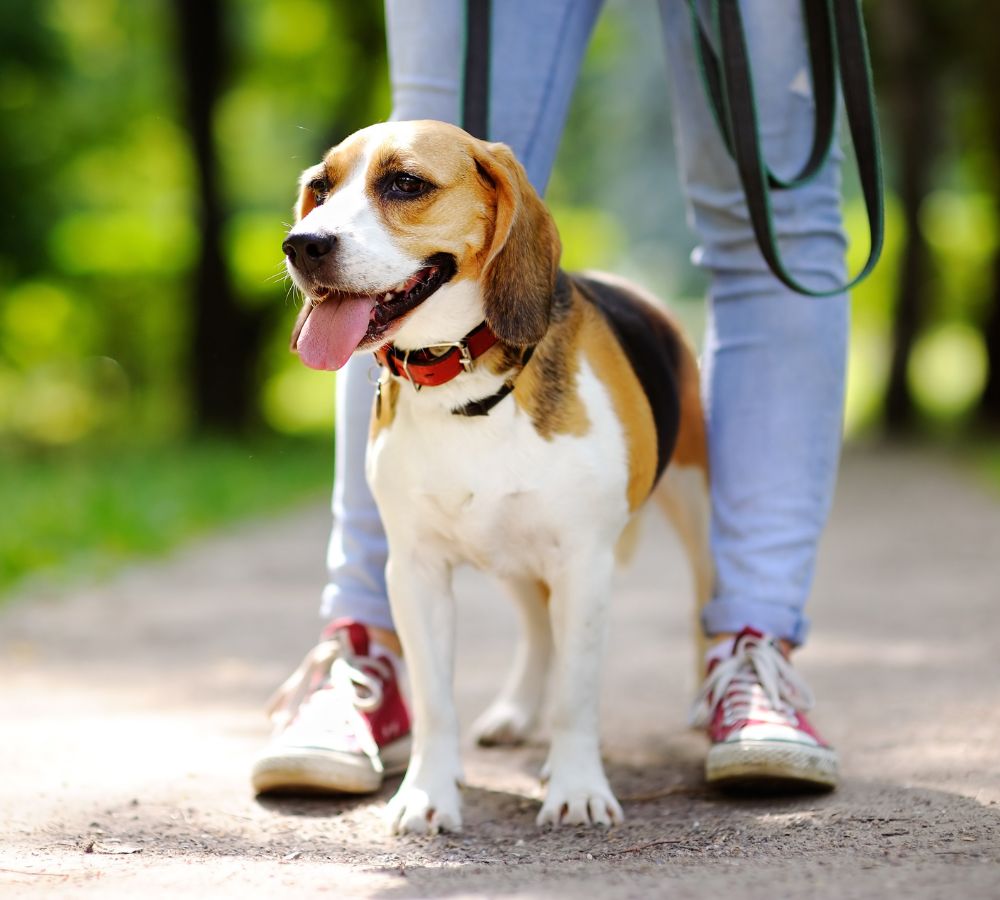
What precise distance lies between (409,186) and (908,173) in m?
12.1

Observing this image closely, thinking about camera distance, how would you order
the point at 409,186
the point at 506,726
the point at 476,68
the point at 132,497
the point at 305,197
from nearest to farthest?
the point at 409,186
the point at 305,197
the point at 476,68
the point at 506,726
the point at 132,497

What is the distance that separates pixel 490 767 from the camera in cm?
315

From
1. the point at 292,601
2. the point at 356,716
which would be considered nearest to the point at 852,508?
the point at 292,601

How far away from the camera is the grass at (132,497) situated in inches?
243

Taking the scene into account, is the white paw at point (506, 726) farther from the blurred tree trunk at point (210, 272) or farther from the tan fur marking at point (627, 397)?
the blurred tree trunk at point (210, 272)

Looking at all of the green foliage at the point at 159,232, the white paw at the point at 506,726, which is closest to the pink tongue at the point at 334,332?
the white paw at the point at 506,726

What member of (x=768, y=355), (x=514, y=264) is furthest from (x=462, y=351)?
(x=768, y=355)

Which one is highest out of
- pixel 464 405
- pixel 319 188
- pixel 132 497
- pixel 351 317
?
pixel 132 497

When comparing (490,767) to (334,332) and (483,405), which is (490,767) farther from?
(334,332)

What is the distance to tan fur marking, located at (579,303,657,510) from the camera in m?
2.81

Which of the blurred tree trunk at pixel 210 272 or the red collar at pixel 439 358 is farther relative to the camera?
the blurred tree trunk at pixel 210 272

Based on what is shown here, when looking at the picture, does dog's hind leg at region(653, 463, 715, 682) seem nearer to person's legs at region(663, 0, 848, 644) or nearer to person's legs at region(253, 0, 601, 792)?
person's legs at region(663, 0, 848, 644)

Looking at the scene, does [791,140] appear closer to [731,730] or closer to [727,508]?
[727,508]

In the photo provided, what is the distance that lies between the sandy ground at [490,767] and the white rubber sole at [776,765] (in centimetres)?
6
